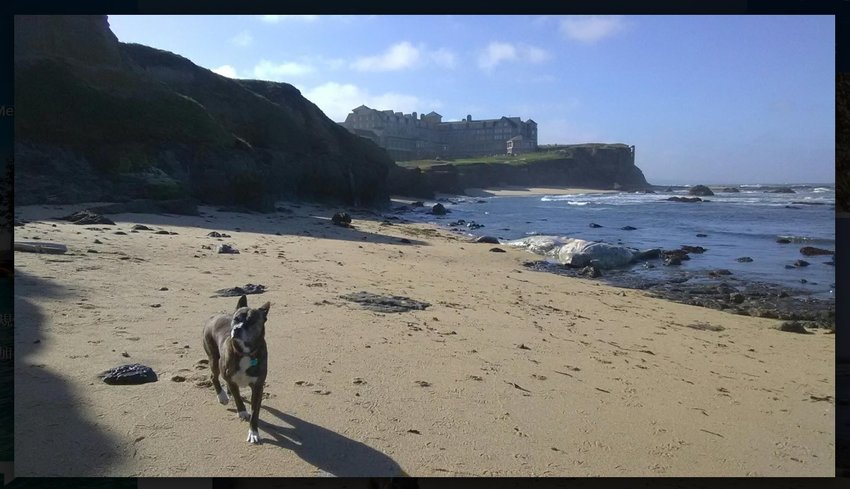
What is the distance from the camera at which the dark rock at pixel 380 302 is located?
4238 millimetres

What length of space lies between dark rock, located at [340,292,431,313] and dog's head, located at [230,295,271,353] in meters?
1.20

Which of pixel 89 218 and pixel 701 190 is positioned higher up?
pixel 701 190

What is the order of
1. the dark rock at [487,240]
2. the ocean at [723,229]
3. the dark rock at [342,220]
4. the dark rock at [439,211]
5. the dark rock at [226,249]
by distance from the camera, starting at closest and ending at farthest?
the ocean at [723,229] → the dark rock at [226,249] → the dark rock at [342,220] → the dark rock at [487,240] → the dark rock at [439,211]

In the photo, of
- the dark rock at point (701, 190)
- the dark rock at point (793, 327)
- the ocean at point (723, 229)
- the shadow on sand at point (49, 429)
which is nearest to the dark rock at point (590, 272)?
the ocean at point (723, 229)

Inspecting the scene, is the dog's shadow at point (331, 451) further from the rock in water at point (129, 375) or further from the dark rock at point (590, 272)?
the dark rock at point (590, 272)

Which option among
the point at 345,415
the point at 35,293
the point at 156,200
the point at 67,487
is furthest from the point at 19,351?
the point at 156,200

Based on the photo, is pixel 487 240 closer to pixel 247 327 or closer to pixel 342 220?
pixel 342 220

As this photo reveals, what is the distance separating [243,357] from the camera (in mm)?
3090

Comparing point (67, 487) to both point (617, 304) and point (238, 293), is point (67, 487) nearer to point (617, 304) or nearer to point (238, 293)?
point (238, 293)

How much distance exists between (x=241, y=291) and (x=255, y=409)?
106 cm

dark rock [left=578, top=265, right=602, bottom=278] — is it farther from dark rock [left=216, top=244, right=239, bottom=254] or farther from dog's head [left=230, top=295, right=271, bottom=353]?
dog's head [left=230, top=295, right=271, bottom=353]

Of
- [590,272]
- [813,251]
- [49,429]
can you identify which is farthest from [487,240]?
[49,429]

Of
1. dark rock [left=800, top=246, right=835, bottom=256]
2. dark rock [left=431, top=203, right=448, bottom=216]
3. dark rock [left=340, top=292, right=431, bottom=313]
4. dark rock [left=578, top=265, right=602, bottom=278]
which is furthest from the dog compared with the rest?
dark rock [left=431, top=203, right=448, bottom=216]

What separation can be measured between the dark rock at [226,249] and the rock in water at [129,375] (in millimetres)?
1375
